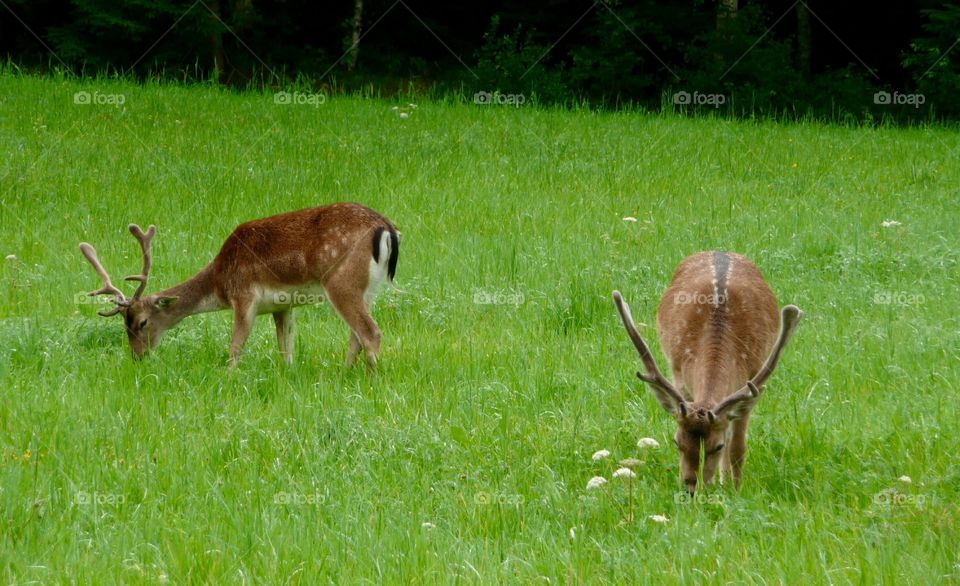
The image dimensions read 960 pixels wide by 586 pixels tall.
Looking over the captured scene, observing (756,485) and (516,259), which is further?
(516,259)

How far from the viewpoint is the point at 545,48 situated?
22188 mm

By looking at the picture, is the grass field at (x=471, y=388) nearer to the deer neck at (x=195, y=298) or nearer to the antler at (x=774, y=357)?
the deer neck at (x=195, y=298)

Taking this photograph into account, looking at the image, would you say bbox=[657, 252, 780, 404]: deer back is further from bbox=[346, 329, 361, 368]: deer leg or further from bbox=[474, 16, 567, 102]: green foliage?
bbox=[474, 16, 567, 102]: green foliage

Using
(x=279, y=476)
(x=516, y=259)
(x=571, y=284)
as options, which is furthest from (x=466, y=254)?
(x=279, y=476)

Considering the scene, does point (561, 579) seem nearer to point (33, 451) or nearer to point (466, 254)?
point (33, 451)

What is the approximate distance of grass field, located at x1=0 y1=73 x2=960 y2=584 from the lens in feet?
15.3

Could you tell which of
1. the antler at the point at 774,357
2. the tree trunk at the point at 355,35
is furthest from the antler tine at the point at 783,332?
the tree trunk at the point at 355,35

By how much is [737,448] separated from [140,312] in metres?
4.27

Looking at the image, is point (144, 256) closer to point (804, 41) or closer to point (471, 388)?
point (471, 388)

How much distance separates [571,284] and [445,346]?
1.30 meters

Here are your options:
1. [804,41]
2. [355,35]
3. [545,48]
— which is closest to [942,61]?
[804,41]

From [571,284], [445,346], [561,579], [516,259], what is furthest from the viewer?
[516,259]

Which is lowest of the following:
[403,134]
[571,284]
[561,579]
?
[561,579]

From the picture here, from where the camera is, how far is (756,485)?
17.6ft
